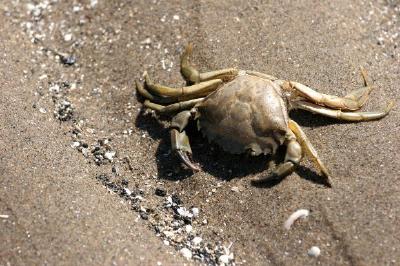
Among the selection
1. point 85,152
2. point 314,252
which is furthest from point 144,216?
point 314,252

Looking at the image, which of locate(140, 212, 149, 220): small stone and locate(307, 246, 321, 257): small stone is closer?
locate(307, 246, 321, 257): small stone

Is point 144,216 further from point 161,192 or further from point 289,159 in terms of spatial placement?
point 289,159

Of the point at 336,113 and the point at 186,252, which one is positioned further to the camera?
the point at 336,113

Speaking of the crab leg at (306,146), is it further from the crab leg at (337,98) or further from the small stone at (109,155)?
the small stone at (109,155)

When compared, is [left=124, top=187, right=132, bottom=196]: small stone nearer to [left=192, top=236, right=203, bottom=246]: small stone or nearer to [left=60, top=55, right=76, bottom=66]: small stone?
[left=192, top=236, right=203, bottom=246]: small stone

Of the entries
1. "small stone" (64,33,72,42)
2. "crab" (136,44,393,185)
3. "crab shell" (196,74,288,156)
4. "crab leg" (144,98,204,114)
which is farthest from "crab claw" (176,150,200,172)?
"small stone" (64,33,72,42)

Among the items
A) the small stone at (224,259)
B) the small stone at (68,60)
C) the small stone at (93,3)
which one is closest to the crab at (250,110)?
the small stone at (224,259)

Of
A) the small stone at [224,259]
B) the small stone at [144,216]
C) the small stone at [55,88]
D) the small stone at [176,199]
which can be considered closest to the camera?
the small stone at [224,259]
